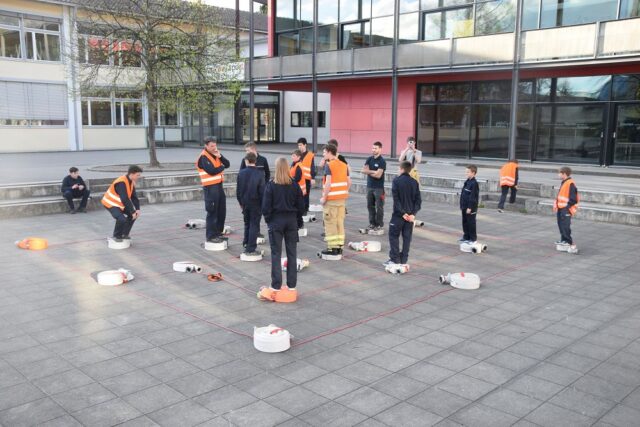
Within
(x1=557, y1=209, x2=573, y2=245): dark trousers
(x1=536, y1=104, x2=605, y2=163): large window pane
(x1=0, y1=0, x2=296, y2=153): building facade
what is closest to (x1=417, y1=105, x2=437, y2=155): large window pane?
(x1=536, y1=104, x2=605, y2=163): large window pane

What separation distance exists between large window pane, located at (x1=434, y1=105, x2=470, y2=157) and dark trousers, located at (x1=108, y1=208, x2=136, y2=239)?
59.4 feet

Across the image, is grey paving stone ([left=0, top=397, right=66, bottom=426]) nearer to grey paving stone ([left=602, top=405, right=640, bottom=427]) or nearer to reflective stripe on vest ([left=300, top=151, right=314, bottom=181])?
grey paving stone ([left=602, top=405, right=640, bottom=427])

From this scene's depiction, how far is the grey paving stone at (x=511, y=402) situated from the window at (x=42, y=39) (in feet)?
99.3

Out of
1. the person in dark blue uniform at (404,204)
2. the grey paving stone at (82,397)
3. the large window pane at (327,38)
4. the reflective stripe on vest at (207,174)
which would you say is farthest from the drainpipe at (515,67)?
the grey paving stone at (82,397)

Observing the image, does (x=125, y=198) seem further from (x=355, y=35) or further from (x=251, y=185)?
(x=355, y=35)

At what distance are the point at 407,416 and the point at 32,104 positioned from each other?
2967cm

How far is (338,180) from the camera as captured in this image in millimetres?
9742

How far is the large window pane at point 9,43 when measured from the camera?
2786 cm

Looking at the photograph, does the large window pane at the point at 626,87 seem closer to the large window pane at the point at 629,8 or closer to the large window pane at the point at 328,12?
the large window pane at the point at 629,8

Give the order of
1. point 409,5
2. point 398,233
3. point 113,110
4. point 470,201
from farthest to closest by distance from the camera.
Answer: point 113,110
point 409,5
point 470,201
point 398,233

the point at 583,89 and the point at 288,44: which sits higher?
the point at 288,44

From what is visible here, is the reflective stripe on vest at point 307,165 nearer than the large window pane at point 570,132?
Yes

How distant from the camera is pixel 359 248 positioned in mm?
10695

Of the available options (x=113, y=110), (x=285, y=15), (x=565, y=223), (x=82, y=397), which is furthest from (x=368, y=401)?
(x=113, y=110)
